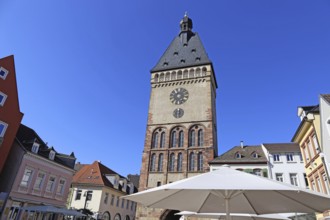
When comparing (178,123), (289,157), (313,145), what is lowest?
(313,145)

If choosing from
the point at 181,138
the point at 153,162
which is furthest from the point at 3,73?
the point at 181,138

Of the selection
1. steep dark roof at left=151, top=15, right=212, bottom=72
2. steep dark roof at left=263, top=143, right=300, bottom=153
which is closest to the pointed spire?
steep dark roof at left=151, top=15, right=212, bottom=72

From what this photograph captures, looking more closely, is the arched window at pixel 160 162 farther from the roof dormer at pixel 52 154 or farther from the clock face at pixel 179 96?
the roof dormer at pixel 52 154

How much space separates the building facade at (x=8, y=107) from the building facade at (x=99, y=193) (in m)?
13.0

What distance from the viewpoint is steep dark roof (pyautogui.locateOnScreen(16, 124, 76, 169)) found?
72.3 feet

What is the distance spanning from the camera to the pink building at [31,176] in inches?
762

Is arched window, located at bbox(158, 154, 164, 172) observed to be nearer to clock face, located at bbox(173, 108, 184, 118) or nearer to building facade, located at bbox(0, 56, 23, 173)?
clock face, located at bbox(173, 108, 184, 118)

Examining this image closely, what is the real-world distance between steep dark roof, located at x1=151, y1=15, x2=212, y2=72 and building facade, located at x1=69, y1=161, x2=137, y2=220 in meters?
19.0

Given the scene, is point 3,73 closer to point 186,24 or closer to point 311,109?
point 311,109

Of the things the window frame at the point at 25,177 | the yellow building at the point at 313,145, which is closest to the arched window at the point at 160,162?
the window frame at the point at 25,177

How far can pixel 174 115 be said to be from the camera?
32969mm

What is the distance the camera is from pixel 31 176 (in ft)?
69.6

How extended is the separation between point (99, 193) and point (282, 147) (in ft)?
81.6

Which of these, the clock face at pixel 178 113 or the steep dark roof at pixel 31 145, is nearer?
the steep dark roof at pixel 31 145
